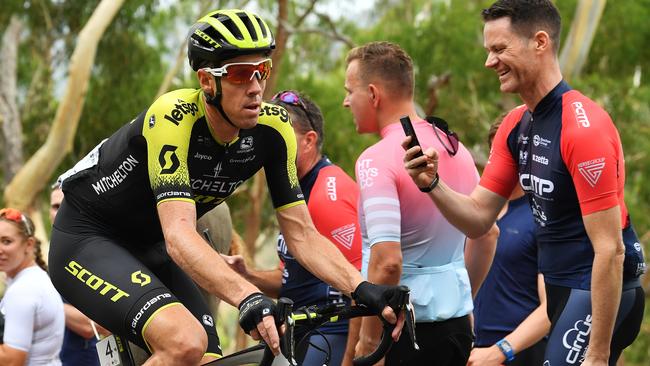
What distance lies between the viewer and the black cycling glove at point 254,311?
12.3ft

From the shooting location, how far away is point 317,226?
5859 millimetres

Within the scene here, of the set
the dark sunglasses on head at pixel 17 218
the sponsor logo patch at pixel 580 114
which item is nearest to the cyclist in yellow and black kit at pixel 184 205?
the sponsor logo patch at pixel 580 114

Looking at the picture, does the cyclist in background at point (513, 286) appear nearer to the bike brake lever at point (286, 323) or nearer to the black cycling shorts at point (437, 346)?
the black cycling shorts at point (437, 346)

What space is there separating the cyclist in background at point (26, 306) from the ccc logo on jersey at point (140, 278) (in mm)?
1840

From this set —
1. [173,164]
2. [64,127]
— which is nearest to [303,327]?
[173,164]

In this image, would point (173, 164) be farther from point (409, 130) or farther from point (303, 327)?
point (409, 130)

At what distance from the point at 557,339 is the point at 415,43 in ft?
57.7

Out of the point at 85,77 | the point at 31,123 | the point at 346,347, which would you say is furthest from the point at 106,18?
the point at 346,347

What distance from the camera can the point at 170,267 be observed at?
505cm

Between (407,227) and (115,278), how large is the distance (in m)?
1.54

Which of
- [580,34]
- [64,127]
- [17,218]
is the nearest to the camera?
[17,218]

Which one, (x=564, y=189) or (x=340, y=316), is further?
(x=564, y=189)

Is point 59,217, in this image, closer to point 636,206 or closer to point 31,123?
point 636,206

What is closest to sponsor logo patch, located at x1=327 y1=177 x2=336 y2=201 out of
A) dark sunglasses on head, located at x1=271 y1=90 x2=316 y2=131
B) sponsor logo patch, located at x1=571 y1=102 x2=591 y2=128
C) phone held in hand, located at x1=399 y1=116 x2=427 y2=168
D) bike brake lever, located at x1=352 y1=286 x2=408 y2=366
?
dark sunglasses on head, located at x1=271 y1=90 x2=316 y2=131
